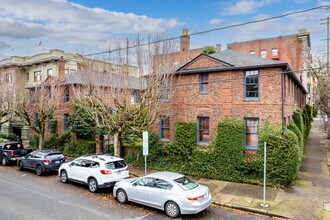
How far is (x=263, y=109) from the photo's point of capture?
1608 cm

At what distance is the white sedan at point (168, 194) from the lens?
9.69 metres

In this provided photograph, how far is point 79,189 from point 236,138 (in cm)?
932

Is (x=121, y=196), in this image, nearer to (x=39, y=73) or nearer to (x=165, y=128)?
(x=165, y=128)

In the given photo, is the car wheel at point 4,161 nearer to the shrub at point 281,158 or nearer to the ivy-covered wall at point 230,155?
the ivy-covered wall at point 230,155

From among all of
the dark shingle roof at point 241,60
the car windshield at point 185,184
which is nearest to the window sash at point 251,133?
the dark shingle roof at point 241,60

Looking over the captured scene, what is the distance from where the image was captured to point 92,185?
13.2m

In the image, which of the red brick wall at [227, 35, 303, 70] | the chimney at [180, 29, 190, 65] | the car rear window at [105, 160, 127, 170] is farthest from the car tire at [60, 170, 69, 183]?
the red brick wall at [227, 35, 303, 70]

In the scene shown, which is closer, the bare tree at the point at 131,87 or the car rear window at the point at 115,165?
the car rear window at the point at 115,165

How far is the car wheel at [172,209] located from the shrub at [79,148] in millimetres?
13259

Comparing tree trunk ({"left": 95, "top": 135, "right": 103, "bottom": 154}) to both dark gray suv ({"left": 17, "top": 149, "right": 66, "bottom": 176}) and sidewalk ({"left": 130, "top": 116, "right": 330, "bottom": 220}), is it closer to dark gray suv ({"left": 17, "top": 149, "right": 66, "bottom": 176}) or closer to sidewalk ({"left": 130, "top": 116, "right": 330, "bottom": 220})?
dark gray suv ({"left": 17, "top": 149, "right": 66, "bottom": 176})

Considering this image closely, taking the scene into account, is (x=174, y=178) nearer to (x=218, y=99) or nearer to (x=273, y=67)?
(x=218, y=99)

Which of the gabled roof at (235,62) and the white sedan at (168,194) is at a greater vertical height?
the gabled roof at (235,62)

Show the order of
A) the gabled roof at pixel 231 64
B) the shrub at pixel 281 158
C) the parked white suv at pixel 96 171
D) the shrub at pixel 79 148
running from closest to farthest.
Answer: the parked white suv at pixel 96 171
the shrub at pixel 281 158
the gabled roof at pixel 231 64
the shrub at pixel 79 148

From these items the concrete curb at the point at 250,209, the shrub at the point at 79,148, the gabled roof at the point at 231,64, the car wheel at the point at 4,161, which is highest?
the gabled roof at the point at 231,64
